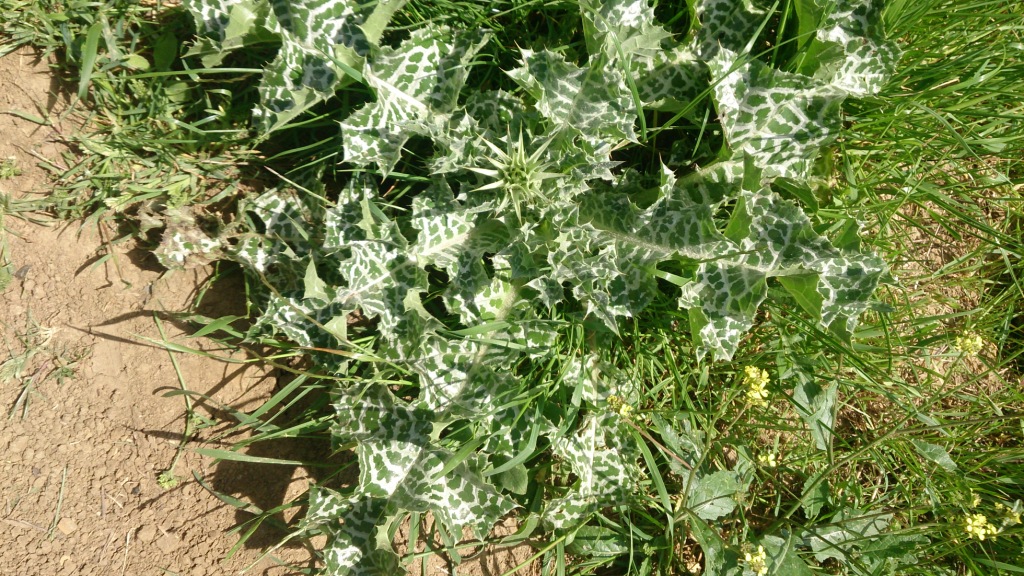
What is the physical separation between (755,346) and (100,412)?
2775 mm

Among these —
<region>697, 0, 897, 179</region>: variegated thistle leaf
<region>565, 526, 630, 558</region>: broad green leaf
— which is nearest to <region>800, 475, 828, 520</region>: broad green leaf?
<region>565, 526, 630, 558</region>: broad green leaf

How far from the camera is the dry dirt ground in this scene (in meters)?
2.95

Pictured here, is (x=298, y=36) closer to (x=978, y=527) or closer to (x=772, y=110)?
(x=772, y=110)

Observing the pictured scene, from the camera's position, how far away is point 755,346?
3.09m

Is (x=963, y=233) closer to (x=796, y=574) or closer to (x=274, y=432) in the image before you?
(x=796, y=574)

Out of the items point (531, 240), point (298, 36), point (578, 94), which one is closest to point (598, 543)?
point (531, 240)

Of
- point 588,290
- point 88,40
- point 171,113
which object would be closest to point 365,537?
point 588,290

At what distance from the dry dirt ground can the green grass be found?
0.38ft

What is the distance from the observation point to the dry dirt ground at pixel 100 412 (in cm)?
295

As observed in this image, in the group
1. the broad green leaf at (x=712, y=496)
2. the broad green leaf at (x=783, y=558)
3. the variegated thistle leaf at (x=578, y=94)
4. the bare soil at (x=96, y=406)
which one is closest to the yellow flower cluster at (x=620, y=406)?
the broad green leaf at (x=712, y=496)

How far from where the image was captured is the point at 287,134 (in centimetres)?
312

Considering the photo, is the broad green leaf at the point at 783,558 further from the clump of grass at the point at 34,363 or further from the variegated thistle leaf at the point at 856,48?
the clump of grass at the point at 34,363

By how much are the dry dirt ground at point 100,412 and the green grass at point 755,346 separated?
0.12 m

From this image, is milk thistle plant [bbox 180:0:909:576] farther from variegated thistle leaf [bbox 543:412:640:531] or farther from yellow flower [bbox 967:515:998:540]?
yellow flower [bbox 967:515:998:540]
